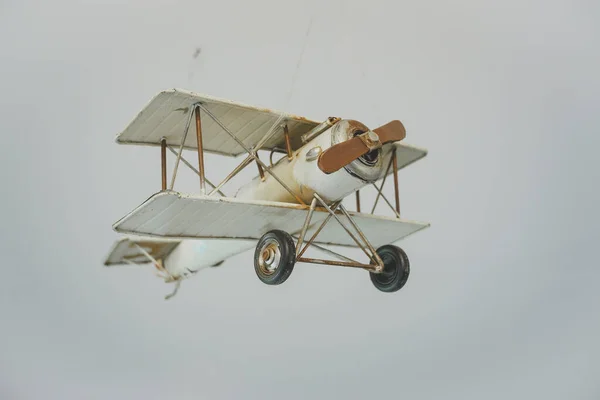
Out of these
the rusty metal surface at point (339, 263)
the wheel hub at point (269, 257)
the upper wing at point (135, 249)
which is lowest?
the upper wing at point (135, 249)

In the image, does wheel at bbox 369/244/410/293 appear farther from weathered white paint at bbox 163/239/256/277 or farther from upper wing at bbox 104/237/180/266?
upper wing at bbox 104/237/180/266

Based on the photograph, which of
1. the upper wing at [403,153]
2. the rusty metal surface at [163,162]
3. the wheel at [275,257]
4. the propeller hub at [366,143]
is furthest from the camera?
the upper wing at [403,153]

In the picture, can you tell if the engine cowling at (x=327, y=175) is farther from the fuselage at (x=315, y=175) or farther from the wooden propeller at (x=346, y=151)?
the wooden propeller at (x=346, y=151)

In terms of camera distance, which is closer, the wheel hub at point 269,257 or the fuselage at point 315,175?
the wheel hub at point 269,257

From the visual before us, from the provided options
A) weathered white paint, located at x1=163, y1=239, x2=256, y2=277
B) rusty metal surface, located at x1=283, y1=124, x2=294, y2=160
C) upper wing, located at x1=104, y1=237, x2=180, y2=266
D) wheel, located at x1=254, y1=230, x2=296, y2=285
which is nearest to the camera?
wheel, located at x1=254, y1=230, x2=296, y2=285

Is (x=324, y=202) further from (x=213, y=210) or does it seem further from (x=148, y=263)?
(x=148, y=263)

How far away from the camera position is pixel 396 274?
688cm

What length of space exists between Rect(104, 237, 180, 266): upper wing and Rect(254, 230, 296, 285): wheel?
260cm

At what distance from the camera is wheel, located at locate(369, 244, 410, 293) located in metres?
6.86

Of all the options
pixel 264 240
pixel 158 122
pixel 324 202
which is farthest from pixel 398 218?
pixel 158 122

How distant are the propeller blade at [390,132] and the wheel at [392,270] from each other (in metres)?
1.17

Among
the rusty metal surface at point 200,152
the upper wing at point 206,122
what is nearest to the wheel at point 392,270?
the upper wing at point 206,122

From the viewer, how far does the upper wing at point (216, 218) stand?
19.2 ft

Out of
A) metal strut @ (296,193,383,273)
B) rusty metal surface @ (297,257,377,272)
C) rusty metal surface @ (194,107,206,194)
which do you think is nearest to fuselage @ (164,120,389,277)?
metal strut @ (296,193,383,273)
